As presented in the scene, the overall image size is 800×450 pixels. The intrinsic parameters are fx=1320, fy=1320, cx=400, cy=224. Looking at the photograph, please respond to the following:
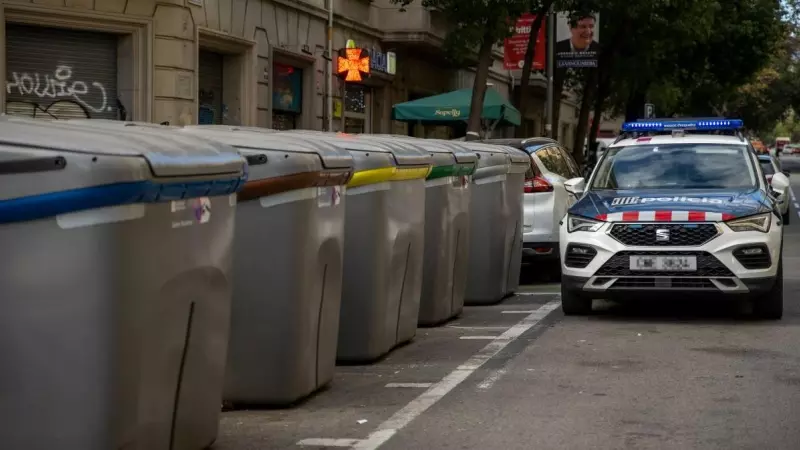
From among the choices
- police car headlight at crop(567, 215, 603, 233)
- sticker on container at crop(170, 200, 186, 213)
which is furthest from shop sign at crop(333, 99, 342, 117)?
sticker on container at crop(170, 200, 186, 213)

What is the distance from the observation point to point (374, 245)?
348 inches

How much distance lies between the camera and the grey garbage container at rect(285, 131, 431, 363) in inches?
344

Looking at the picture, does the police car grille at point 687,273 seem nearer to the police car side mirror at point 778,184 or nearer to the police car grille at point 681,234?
the police car grille at point 681,234

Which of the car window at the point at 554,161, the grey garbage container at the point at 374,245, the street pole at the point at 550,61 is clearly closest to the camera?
the grey garbage container at the point at 374,245

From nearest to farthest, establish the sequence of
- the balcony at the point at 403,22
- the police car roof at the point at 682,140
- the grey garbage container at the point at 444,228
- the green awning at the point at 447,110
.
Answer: the grey garbage container at the point at 444,228 < the police car roof at the point at 682,140 < the green awning at the point at 447,110 < the balcony at the point at 403,22

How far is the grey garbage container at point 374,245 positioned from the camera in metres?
8.75

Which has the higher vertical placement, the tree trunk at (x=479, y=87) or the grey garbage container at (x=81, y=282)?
the tree trunk at (x=479, y=87)

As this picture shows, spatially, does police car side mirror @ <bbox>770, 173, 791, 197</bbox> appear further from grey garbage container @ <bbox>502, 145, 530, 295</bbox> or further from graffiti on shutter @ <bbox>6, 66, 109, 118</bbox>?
graffiti on shutter @ <bbox>6, 66, 109, 118</bbox>

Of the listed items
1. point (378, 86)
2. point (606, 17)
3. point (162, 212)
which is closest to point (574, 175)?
point (162, 212)

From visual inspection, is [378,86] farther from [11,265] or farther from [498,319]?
[11,265]

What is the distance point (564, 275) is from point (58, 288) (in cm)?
720

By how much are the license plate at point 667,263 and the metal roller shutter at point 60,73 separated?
8432 millimetres

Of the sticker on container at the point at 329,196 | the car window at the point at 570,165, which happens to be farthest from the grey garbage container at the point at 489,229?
the sticker on container at the point at 329,196

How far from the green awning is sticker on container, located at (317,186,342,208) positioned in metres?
17.0
